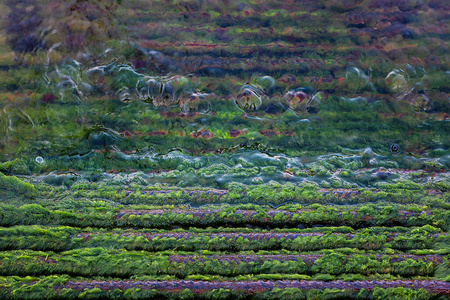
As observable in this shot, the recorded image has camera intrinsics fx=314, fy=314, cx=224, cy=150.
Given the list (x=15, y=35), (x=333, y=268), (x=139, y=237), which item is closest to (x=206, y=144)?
(x=139, y=237)

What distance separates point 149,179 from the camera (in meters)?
2.16

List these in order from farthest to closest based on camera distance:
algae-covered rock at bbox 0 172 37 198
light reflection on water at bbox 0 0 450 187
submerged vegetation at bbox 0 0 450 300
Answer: light reflection on water at bbox 0 0 450 187 → algae-covered rock at bbox 0 172 37 198 → submerged vegetation at bbox 0 0 450 300

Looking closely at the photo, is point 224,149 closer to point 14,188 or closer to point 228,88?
point 228,88

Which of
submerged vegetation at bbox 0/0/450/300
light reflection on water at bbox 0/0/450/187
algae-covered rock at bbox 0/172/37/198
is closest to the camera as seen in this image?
submerged vegetation at bbox 0/0/450/300

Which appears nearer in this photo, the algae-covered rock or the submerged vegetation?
the submerged vegetation

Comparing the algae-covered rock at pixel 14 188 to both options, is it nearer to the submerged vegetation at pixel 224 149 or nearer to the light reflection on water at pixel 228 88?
the submerged vegetation at pixel 224 149

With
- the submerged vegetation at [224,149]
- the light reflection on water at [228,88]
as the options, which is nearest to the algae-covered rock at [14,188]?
the submerged vegetation at [224,149]

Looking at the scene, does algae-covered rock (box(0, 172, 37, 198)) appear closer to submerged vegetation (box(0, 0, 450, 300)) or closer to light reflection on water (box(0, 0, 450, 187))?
submerged vegetation (box(0, 0, 450, 300))

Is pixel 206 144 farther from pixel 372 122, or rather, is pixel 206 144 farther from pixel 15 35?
pixel 15 35

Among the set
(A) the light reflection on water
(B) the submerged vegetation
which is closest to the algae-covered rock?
(B) the submerged vegetation

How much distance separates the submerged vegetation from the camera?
1.71 m

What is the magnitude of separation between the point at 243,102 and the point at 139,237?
1.24 m

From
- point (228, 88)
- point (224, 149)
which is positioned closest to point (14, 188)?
point (224, 149)

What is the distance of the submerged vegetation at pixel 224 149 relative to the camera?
1708mm
